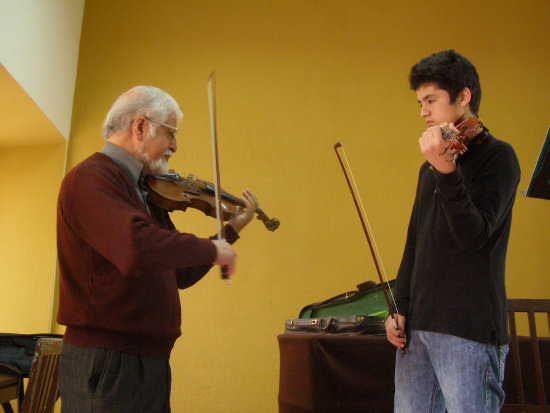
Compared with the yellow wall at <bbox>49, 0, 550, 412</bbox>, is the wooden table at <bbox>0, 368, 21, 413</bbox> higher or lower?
lower

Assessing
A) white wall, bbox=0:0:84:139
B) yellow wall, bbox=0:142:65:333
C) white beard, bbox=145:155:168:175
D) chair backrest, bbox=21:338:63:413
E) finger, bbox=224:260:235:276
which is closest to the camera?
finger, bbox=224:260:235:276

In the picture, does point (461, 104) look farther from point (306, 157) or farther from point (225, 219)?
point (306, 157)

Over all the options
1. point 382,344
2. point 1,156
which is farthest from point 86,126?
point 382,344

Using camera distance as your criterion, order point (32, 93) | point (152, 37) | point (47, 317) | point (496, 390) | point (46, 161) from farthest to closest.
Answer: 1. point (152, 37)
2. point (46, 161)
3. point (47, 317)
4. point (32, 93)
5. point (496, 390)

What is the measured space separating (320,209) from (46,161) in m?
1.67

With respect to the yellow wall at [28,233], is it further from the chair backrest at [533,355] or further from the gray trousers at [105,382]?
the chair backrest at [533,355]

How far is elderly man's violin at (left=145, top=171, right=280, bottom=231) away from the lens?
156cm

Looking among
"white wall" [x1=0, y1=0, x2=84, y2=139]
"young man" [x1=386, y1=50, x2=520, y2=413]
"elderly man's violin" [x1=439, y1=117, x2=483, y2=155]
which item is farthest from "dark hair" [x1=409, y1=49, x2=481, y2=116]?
"white wall" [x1=0, y1=0, x2=84, y2=139]

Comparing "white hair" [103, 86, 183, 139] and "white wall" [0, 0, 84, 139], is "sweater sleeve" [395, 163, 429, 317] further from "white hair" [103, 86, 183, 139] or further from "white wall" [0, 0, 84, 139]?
"white wall" [0, 0, 84, 139]

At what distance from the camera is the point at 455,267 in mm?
1202

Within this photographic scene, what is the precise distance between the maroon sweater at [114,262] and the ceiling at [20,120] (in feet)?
4.76

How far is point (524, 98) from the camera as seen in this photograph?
11.5 feet

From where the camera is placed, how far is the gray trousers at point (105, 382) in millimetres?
1120

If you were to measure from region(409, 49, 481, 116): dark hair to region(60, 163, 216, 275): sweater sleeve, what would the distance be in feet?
2.31
